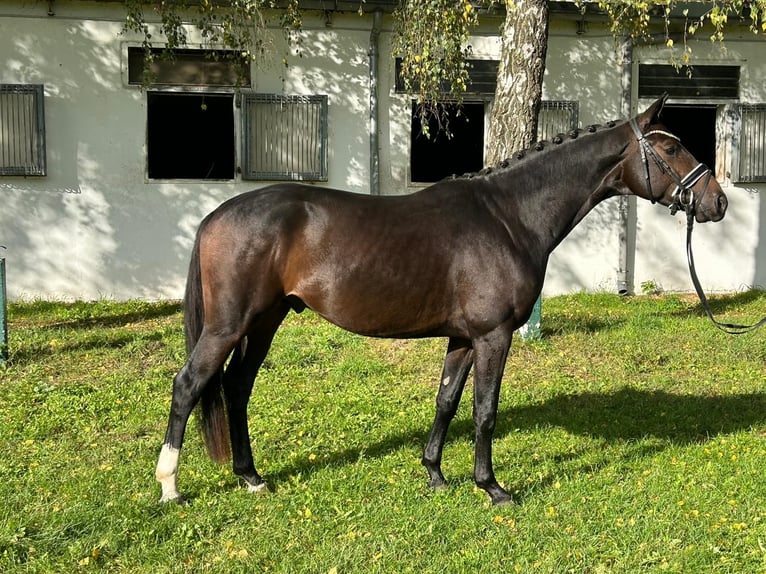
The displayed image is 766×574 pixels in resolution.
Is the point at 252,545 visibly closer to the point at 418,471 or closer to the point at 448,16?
the point at 418,471

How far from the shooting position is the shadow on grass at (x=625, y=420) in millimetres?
5148

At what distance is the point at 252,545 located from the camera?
12.2 ft

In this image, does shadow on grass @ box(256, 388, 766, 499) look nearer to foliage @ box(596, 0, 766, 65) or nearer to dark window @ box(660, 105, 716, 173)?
foliage @ box(596, 0, 766, 65)

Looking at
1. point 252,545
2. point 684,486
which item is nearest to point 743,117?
point 684,486

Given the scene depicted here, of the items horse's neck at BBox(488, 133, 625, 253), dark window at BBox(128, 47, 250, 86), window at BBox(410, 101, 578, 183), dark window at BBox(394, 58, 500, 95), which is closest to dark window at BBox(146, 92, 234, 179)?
dark window at BBox(128, 47, 250, 86)

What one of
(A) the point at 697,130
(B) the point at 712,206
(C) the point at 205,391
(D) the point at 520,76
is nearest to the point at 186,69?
(D) the point at 520,76

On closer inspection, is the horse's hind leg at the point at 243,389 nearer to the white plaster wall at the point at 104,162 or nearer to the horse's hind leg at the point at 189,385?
the horse's hind leg at the point at 189,385

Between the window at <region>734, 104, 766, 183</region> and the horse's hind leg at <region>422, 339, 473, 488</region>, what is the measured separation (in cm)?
824

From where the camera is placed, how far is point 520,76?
24.5 ft

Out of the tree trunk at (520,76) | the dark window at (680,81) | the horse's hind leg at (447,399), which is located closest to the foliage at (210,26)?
the tree trunk at (520,76)

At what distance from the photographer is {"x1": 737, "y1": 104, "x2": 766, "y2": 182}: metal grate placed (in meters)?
10.9

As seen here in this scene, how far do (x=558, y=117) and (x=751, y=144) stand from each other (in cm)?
289

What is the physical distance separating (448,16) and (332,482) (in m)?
4.99

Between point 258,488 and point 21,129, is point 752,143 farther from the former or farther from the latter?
point 21,129
